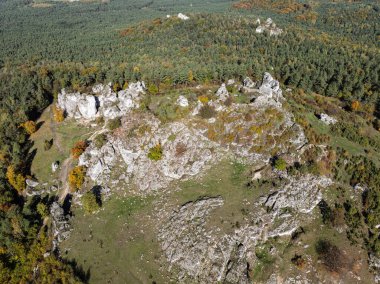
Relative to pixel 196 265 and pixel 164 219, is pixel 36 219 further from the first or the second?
pixel 196 265

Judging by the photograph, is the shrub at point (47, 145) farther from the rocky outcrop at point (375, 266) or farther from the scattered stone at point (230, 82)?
the rocky outcrop at point (375, 266)

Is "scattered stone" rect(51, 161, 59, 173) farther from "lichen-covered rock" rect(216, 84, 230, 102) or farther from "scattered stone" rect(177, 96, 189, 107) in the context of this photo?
"lichen-covered rock" rect(216, 84, 230, 102)

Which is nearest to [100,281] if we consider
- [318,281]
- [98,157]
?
[98,157]

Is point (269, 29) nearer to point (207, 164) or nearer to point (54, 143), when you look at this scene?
point (207, 164)

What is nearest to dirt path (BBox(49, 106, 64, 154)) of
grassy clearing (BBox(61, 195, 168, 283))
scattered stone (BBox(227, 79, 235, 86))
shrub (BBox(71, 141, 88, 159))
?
shrub (BBox(71, 141, 88, 159))

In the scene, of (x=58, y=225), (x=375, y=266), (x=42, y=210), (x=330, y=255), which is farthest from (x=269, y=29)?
(x=58, y=225)

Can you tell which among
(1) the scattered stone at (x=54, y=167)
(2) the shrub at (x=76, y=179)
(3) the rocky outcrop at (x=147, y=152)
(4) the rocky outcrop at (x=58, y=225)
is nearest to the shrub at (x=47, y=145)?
(1) the scattered stone at (x=54, y=167)
